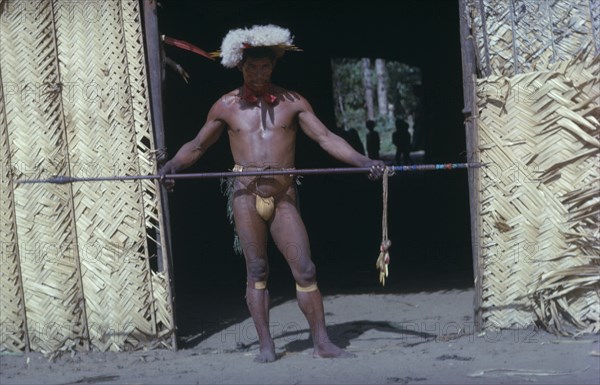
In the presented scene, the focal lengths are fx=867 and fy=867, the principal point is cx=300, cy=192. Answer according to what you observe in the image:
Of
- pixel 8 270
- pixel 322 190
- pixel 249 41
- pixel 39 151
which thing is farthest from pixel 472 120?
pixel 322 190

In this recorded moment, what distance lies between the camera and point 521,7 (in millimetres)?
5512

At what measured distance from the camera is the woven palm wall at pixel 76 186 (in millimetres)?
5480

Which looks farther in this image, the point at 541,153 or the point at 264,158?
the point at 541,153

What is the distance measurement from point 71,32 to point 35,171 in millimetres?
911

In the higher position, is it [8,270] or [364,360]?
[8,270]

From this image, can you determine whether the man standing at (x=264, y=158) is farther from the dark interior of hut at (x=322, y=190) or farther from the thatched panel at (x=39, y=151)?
the dark interior of hut at (x=322, y=190)

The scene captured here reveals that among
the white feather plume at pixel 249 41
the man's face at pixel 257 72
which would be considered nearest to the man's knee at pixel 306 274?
the man's face at pixel 257 72

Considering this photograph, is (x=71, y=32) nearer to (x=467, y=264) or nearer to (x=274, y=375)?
(x=274, y=375)

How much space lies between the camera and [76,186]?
18.2ft

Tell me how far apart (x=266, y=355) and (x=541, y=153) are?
6.98ft

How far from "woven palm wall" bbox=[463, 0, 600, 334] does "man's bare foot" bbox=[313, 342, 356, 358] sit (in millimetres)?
1153

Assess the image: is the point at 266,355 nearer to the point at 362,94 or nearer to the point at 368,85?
the point at 368,85

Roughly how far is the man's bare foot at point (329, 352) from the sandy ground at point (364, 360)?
6 cm

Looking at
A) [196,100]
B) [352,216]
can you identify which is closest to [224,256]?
[196,100]
